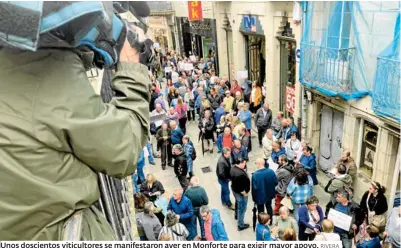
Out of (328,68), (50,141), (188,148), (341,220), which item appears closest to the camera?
(50,141)

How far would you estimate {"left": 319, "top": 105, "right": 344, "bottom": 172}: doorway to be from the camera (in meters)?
9.73

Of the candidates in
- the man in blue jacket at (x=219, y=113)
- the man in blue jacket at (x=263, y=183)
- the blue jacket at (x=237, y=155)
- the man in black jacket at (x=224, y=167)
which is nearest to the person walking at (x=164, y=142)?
the man in blue jacket at (x=219, y=113)

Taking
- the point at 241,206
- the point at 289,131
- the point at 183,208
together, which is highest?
the point at 289,131

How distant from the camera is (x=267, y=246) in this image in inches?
79.2

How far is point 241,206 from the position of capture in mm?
8180

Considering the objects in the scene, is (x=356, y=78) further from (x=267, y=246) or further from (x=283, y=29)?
(x=267, y=246)

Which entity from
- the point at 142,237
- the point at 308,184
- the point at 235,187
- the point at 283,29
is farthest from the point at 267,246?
the point at 283,29

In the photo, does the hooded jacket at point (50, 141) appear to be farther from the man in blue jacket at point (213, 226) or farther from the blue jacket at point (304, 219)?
the blue jacket at point (304, 219)

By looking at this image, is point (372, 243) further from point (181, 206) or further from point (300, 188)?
point (181, 206)

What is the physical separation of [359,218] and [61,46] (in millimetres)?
6827

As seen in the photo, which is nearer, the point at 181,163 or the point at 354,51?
the point at 354,51

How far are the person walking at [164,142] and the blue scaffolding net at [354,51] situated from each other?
4.06 m

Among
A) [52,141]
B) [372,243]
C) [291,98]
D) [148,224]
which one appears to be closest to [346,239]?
[372,243]

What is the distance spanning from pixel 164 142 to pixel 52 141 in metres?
9.92
